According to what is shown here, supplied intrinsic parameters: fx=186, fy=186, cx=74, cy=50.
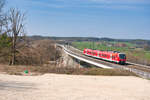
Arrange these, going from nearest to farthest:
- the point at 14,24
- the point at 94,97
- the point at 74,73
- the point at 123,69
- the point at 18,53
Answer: the point at 94,97
the point at 74,73
the point at 123,69
the point at 14,24
the point at 18,53

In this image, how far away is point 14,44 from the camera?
3378cm

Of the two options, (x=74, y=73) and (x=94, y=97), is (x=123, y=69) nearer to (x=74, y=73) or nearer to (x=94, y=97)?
(x=74, y=73)

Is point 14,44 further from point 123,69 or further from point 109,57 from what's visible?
point 109,57

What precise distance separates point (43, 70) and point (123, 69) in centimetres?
1172

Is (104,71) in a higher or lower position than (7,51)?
lower

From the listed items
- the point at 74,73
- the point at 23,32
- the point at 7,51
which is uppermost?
the point at 23,32

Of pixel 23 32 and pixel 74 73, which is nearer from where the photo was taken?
pixel 74 73

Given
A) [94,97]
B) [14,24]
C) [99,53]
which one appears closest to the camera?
[94,97]

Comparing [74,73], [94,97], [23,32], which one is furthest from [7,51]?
[94,97]

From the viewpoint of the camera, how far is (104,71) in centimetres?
2567

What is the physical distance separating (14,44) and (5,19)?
685 centimetres

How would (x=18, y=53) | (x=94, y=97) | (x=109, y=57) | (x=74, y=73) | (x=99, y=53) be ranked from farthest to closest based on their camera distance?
(x=99, y=53)
(x=109, y=57)
(x=18, y=53)
(x=74, y=73)
(x=94, y=97)

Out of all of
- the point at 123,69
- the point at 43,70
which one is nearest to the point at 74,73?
the point at 43,70

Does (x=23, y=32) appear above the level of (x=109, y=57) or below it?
above
